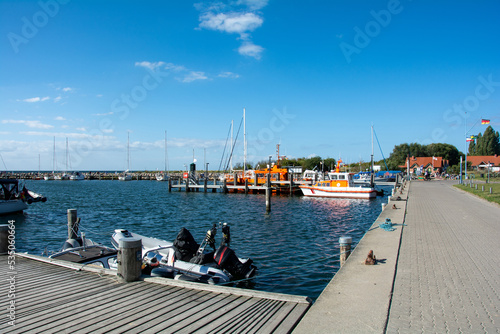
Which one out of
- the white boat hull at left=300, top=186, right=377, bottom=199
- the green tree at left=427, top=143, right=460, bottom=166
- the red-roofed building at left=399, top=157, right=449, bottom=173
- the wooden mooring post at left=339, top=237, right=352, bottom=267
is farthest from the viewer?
the green tree at left=427, top=143, right=460, bottom=166

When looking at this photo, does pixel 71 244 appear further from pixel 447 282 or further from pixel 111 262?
pixel 447 282

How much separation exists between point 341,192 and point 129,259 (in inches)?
1369

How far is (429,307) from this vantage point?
17.9ft

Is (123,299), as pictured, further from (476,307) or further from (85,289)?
(476,307)

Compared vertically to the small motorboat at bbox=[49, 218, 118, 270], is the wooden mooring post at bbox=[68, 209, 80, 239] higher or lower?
higher

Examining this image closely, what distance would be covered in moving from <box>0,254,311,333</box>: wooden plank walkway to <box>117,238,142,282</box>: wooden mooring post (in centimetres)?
15

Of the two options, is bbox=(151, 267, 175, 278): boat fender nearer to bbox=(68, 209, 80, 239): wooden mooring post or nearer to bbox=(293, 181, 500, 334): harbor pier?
bbox=(293, 181, 500, 334): harbor pier

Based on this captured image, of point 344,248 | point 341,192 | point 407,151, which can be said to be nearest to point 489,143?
point 407,151

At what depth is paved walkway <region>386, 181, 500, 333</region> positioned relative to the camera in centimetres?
487

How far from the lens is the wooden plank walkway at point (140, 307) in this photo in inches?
180

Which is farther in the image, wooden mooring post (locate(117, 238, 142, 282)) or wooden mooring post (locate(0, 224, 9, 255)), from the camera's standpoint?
wooden mooring post (locate(0, 224, 9, 255))

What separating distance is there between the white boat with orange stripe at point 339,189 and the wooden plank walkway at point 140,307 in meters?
34.5

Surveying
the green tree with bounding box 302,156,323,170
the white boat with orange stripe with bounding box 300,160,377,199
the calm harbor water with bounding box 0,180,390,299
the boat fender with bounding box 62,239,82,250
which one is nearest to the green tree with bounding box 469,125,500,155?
the green tree with bounding box 302,156,323,170

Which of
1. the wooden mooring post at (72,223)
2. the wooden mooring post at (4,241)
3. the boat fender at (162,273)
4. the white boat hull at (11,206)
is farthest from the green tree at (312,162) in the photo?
the wooden mooring post at (4,241)
